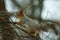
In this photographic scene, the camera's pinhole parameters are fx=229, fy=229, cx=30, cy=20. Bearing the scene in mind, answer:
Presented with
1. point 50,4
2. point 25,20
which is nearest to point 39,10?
point 50,4

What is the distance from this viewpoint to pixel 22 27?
1339 millimetres

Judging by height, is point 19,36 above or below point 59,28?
above

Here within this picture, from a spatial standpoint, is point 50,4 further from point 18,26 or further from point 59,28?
point 18,26

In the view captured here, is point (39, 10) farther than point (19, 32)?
Yes

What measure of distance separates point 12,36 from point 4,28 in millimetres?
77

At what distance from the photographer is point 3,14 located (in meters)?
1.22

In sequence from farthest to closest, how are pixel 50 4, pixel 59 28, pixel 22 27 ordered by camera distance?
pixel 50 4
pixel 59 28
pixel 22 27

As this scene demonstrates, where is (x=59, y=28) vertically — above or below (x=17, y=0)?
below

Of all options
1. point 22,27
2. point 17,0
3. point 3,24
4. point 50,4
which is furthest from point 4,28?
point 50,4

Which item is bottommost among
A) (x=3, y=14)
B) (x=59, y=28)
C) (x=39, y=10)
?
(x=59, y=28)

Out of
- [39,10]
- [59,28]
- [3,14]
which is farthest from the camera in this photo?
[39,10]

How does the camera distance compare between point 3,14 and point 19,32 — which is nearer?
point 3,14

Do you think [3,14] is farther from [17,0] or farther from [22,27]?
[17,0]

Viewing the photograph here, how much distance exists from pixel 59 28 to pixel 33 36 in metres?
2.07
